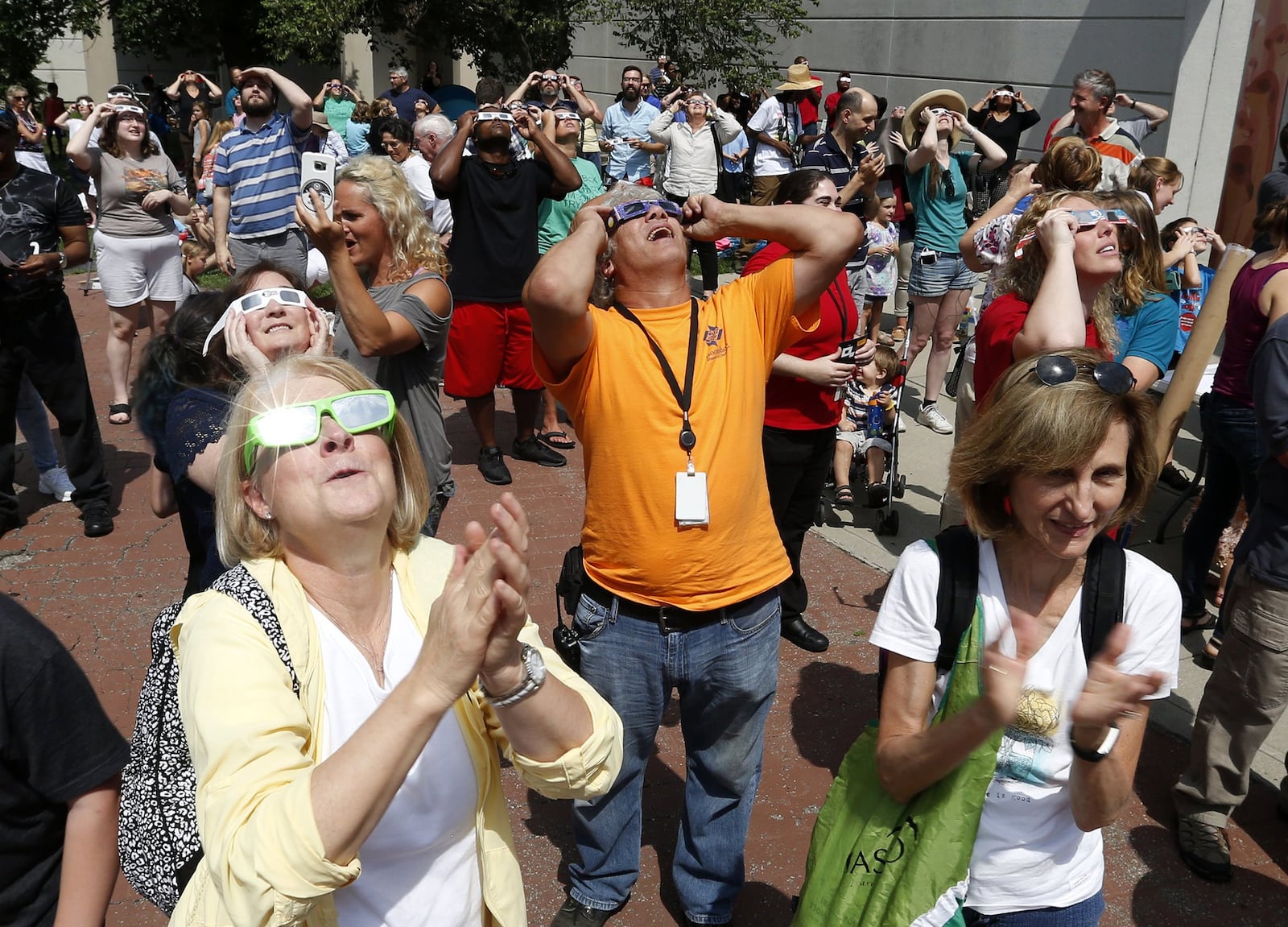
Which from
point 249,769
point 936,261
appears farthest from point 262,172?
point 249,769

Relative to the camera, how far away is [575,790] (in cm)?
191

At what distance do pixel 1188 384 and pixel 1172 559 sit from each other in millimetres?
2622

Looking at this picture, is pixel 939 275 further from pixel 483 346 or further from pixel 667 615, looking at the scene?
pixel 667 615

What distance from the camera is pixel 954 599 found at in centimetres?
222

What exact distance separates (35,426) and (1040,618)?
645cm

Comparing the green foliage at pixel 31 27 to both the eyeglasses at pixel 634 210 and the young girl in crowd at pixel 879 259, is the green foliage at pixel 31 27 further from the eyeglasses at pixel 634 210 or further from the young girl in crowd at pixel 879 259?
the eyeglasses at pixel 634 210

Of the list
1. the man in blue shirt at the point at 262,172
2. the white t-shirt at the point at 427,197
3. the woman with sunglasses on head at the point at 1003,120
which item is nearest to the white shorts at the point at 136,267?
the man in blue shirt at the point at 262,172

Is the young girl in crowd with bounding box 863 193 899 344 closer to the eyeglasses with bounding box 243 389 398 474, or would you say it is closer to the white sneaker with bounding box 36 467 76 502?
the white sneaker with bounding box 36 467 76 502

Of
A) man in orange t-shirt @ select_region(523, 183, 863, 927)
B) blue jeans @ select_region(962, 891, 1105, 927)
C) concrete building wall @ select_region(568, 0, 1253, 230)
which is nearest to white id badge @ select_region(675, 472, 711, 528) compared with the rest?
man in orange t-shirt @ select_region(523, 183, 863, 927)

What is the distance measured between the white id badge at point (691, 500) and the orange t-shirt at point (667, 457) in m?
0.02

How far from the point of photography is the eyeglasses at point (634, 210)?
322 cm

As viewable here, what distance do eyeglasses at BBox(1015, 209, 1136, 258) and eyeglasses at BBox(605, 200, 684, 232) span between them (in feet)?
3.88

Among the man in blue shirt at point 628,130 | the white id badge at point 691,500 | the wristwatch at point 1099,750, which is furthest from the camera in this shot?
the man in blue shirt at point 628,130

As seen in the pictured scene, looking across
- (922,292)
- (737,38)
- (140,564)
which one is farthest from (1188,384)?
(737,38)
